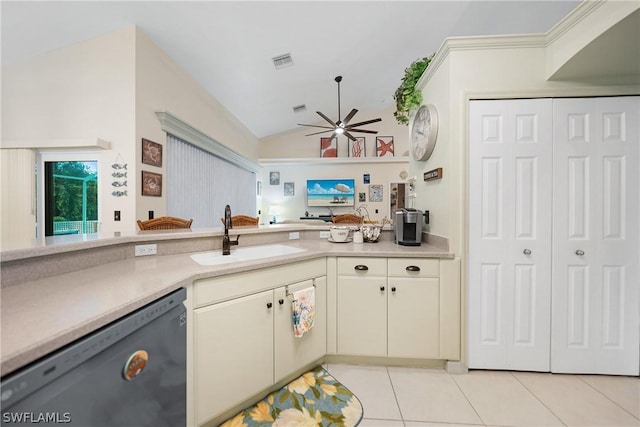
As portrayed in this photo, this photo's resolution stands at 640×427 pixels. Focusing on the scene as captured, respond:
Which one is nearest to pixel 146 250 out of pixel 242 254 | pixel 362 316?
pixel 242 254

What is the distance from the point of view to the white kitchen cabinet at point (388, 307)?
180 cm

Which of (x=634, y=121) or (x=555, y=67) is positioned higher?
(x=555, y=67)

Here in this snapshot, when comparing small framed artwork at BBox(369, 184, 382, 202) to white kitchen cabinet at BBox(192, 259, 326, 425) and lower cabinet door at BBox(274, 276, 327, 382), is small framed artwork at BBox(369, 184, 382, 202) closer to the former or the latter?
lower cabinet door at BBox(274, 276, 327, 382)

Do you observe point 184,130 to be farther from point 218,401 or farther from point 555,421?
point 555,421

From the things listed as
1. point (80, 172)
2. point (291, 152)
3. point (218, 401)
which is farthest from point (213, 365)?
point (291, 152)

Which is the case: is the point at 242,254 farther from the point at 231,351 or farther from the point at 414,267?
the point at 414,267

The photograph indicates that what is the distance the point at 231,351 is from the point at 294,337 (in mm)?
445

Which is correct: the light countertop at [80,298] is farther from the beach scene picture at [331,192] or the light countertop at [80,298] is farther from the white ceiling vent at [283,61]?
the beach scene picture at [331,192]

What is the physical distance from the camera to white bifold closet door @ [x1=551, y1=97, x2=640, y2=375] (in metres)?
1.69

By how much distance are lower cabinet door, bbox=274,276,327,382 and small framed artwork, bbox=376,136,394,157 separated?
5.74m

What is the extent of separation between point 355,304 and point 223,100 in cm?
403

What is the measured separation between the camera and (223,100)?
417cm

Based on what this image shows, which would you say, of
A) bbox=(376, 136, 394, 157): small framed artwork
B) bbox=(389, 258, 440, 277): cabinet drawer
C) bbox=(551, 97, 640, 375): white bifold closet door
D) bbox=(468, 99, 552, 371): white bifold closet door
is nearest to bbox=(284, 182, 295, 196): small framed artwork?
bbox=(376, 136, 394, 157): small framed artwork

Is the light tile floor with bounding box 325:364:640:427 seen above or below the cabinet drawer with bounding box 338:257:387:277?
below
